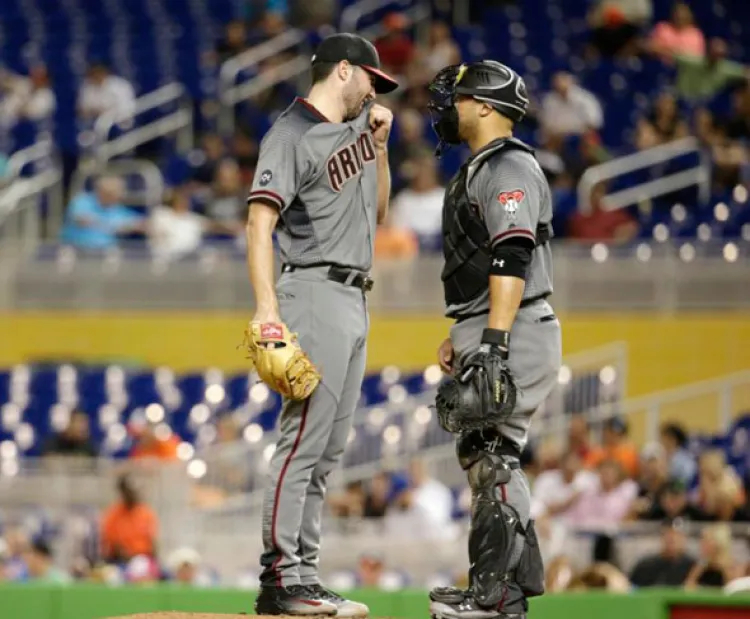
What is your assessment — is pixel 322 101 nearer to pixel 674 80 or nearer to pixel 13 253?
pixel 13 253

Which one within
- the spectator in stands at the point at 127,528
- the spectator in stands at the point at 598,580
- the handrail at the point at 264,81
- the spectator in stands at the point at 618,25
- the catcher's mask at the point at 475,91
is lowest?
the spectator in stands at the point at 598,580

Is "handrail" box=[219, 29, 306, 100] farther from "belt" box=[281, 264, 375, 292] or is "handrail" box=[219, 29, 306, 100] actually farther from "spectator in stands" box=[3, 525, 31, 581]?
"belt" box=[281, 264, 375, 292]

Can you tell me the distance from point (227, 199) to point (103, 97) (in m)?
2.51

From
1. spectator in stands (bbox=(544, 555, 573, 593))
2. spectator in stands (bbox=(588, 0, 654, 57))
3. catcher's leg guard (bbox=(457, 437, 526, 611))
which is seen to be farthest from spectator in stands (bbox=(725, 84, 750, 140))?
catcher's leg guard (bbox=(457, 437, 526, 611))

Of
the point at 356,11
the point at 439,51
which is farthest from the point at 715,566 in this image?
the point at 356,11

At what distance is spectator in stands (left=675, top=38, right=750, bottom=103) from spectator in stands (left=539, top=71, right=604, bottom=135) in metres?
0.97

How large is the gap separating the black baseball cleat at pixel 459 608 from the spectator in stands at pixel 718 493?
5.01m

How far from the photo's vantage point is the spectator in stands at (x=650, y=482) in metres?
11.5

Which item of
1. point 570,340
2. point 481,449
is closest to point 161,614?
point 481,449

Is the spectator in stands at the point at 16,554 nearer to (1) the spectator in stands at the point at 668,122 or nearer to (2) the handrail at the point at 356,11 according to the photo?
(1) the spectator in stands at the point at 668,122

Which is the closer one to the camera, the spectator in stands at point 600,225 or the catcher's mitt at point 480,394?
the catcher's mitt at point 480,394

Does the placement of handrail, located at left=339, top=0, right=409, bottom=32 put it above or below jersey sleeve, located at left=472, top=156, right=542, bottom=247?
above

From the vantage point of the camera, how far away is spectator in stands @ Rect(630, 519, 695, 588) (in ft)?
34.5

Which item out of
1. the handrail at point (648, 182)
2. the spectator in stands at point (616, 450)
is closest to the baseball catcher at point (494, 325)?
the spectator in stands at point (616, 450)
